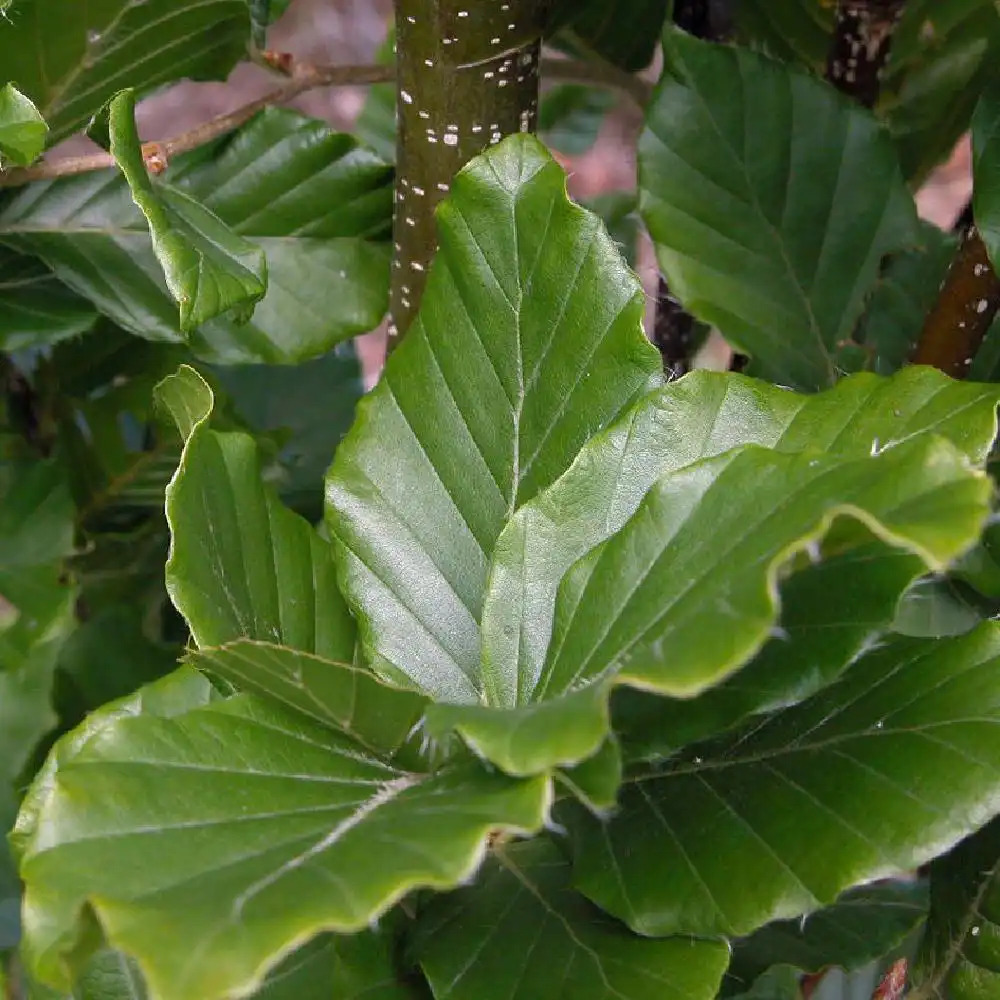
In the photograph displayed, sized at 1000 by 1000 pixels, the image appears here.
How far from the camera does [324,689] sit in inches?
12.4

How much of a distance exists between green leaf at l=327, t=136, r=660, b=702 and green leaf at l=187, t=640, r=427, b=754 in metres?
0.06

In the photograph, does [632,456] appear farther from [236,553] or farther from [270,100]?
[270,100]

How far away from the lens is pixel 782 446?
37cm

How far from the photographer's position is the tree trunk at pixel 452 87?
431mm

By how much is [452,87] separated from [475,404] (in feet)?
0.44

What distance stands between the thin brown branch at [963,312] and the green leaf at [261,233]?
0.26 metres

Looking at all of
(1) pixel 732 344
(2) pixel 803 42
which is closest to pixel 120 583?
(1) pixel 732 344

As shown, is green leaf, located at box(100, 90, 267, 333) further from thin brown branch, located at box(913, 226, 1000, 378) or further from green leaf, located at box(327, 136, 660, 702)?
thin brown branch, located at box(913, 226, 1000, 378)

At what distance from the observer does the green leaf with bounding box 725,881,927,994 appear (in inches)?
16.6

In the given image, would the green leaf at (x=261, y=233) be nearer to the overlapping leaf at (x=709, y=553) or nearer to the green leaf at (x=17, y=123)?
the green leaf at (x=17, y=123)

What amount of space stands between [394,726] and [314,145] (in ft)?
1.10

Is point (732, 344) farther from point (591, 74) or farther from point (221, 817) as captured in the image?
point (221, 817)

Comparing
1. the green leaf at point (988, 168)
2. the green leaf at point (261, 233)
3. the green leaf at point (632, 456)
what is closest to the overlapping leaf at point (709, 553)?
the green leaf at point (632, 456)

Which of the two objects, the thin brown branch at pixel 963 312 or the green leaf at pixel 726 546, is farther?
the thin brown branch at pixel 963 312
